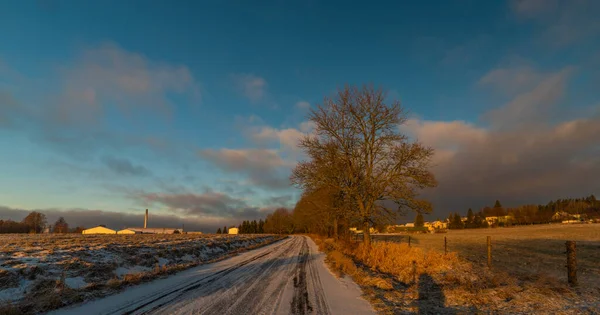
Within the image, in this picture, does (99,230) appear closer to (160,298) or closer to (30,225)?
(30,225)

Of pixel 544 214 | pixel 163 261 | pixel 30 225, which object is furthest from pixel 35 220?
pixel 544 214

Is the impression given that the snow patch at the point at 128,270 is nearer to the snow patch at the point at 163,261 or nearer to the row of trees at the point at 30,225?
the snow patch at the point at 163,261

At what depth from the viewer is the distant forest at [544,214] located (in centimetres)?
15138

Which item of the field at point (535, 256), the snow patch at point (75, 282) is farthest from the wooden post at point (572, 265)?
the snow patch at point (75, 282)

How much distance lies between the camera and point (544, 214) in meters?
171

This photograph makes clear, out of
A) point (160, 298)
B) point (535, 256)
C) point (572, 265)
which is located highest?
point (572, 265)

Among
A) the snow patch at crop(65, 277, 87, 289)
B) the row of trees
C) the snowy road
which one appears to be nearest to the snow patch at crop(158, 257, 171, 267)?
the snowy road

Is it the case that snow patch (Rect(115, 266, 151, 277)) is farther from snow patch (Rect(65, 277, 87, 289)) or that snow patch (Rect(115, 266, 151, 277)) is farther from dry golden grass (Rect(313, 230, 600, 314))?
dry golden grass (Rect(313, 230, 600, 314))

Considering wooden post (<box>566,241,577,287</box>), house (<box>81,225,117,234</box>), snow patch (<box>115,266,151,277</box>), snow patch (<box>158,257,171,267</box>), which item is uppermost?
wooden post (<box>566,241,577,287</box>)

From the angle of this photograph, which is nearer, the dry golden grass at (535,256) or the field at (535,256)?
the dry golden grass at (535,256)

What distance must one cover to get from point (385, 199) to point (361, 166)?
285 centimetres

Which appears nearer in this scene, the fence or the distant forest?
the fence

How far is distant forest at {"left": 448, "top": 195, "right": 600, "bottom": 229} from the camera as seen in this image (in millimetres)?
151375

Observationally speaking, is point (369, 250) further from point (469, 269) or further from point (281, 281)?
point (281, 281)
